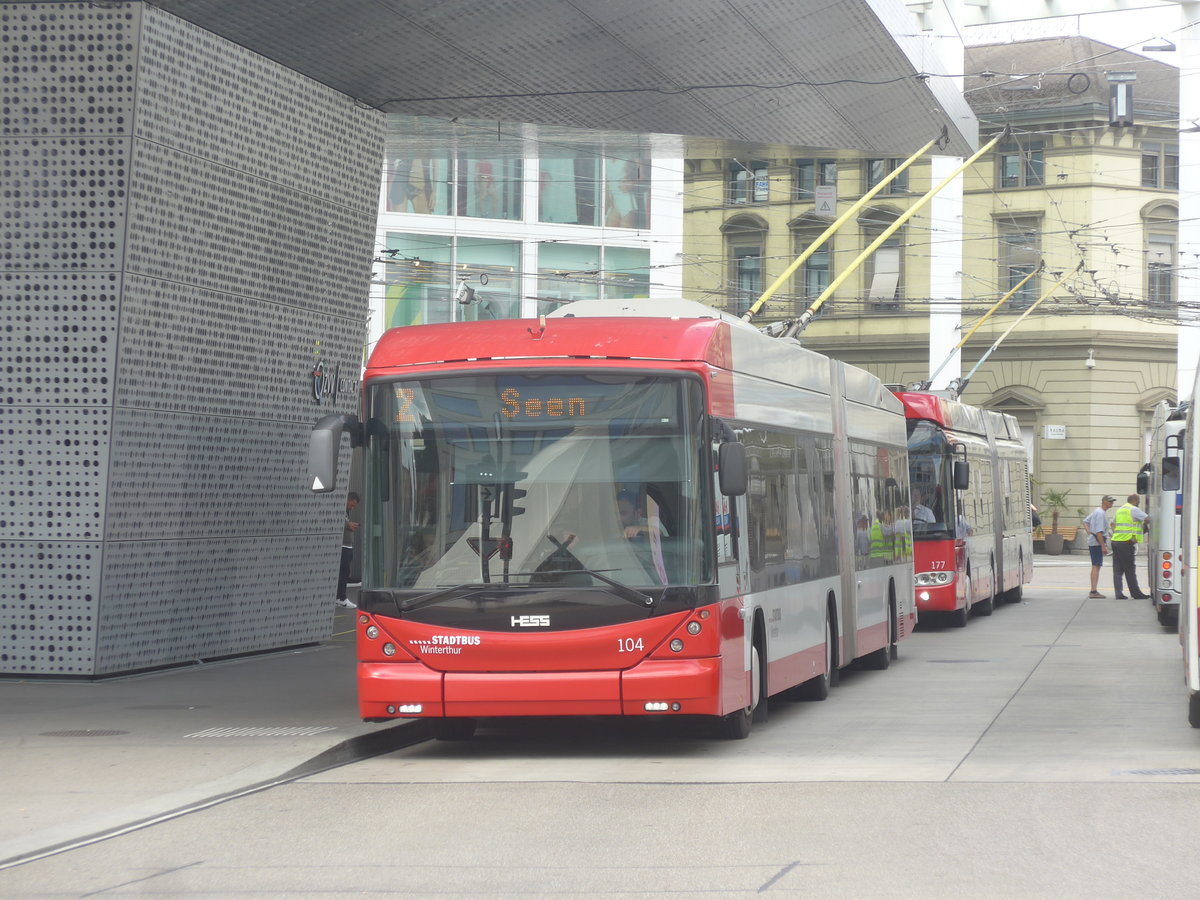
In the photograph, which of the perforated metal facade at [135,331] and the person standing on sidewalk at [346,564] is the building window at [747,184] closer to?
the person standing on sidewalk at [346,564]

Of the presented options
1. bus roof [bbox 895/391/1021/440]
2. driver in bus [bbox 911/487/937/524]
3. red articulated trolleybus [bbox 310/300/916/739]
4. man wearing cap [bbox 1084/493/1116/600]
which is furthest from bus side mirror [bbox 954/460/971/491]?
red articulated trolleybus [bbox 310/300/916/739]

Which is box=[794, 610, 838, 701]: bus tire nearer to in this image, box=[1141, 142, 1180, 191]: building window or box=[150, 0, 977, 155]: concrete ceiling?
box=[150, 0, 977, 155]: concrete ceiling

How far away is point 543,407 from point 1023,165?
153ft

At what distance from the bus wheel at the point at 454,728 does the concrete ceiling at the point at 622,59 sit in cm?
632

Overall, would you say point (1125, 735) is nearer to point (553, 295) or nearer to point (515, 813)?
point (515, 813)

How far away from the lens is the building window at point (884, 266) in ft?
184

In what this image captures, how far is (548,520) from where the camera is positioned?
11.7 metres

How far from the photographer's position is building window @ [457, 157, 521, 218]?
143 feet

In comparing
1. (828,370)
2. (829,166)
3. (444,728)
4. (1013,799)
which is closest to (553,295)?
(829,166)

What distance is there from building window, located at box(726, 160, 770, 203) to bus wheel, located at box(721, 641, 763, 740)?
145ft

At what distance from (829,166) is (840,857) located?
151 ft

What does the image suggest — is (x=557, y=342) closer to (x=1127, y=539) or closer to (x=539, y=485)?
(x=539, y=485)

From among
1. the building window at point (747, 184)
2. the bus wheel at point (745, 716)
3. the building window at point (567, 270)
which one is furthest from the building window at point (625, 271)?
the bus wheel at point (745, 716)

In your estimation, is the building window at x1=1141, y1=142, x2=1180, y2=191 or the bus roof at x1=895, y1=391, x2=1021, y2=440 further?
the building window at x1=1141, y1=142, x2=1180, y2=191
